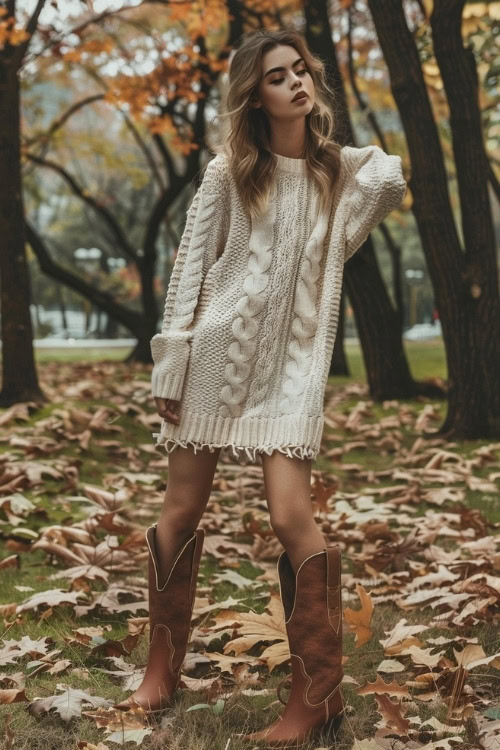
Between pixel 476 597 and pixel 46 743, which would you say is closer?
pixel 46 743

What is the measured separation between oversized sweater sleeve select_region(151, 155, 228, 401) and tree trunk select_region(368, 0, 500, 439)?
18.0 feet

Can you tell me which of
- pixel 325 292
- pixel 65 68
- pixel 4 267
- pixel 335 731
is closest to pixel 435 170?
pixel 4 267

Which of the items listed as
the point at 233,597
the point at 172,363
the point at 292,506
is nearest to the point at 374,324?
the point at 233,597

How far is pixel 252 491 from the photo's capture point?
6656mm

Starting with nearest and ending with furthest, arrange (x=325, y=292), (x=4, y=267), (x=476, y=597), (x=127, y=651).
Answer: (x=325, y=292)
(x=127, y=651)
(x=476, y=597)
(x=4, y=267)

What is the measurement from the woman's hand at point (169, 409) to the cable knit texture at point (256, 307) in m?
0.02

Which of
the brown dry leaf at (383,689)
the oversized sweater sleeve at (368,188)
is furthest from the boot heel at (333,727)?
the oversized sweater sleeve at (368,188)

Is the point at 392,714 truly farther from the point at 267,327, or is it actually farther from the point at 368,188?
the point at 368,188

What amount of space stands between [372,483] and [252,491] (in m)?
0.93

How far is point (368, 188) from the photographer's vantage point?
3.04 meters

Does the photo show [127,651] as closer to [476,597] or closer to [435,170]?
[476,597]

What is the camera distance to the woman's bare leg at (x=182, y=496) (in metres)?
3.13

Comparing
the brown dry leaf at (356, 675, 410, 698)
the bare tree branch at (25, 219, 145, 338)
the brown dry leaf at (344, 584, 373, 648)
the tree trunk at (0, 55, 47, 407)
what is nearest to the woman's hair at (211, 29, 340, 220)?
the brown dry leaf at (344, 584, 373, 648)

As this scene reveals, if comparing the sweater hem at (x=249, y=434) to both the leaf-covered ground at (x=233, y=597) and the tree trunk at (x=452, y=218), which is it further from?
the tree trunk at (x=452, y=218)
